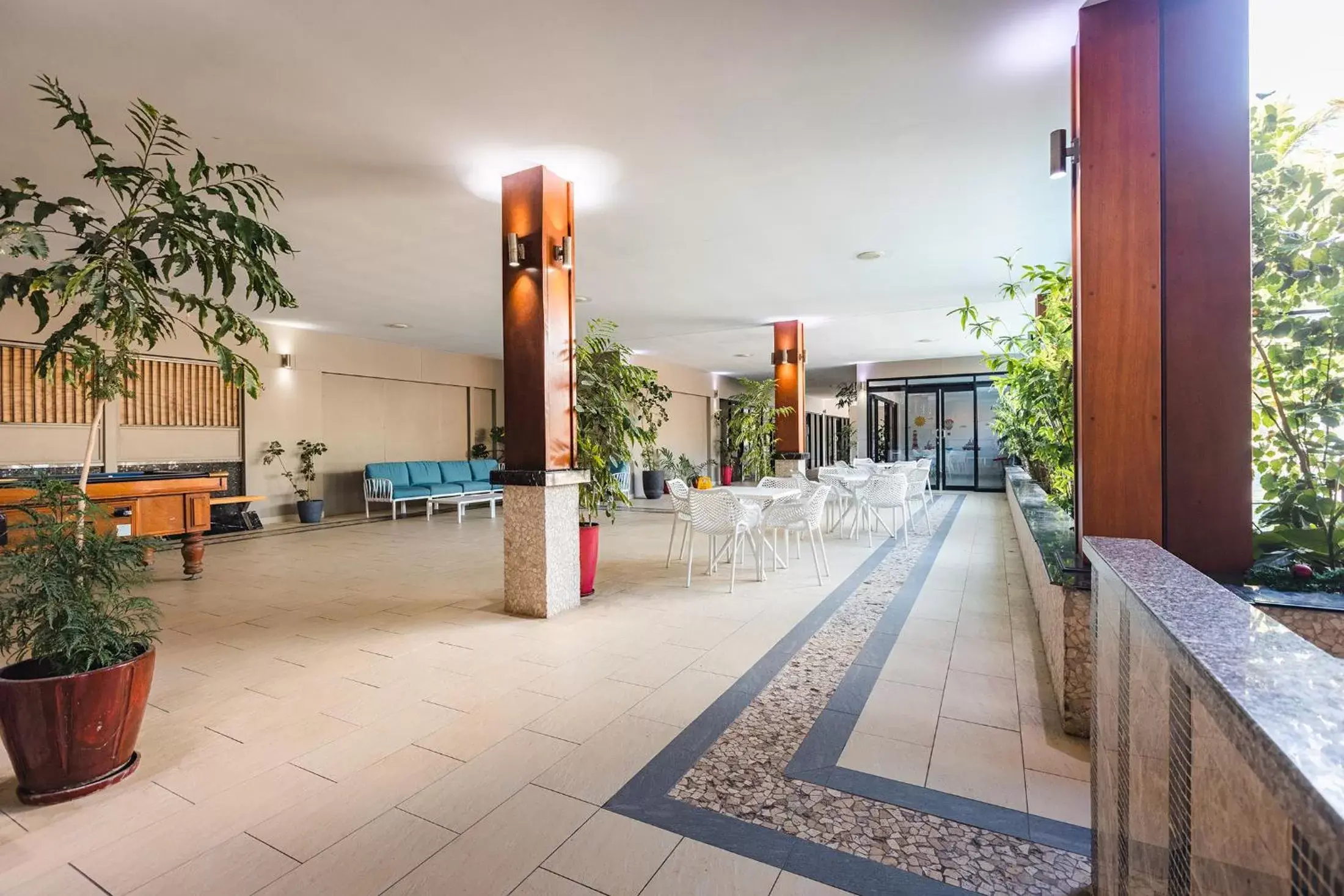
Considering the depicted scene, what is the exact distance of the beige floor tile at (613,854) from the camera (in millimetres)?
1749

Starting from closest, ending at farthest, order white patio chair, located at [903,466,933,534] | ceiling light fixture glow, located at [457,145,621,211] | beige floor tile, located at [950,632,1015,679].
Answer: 1. beige floor tile, located at [950,632,1015,679]
2. ceiling light fixture glow, located at [457,145,621,211]
3. white patio chair, located at [903,466,933,534]

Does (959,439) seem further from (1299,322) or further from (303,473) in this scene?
(1299,322)

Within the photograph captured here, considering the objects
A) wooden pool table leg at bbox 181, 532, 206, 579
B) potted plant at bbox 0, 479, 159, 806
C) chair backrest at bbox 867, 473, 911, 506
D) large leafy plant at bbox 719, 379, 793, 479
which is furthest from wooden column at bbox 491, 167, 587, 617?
large leafy plant at bbox 719, 379, 793, 479

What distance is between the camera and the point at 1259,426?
239 centimetres

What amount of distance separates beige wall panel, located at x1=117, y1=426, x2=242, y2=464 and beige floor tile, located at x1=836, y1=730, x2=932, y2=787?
9.09 meters

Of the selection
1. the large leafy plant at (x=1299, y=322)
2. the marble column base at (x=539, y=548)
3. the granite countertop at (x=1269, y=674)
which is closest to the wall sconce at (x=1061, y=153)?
the large leafy plant at (x=1299, y=322)

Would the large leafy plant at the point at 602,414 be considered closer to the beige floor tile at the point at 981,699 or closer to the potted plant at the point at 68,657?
the beige floor tile at the point at 981,699

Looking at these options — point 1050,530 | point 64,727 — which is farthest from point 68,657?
point 1050,530

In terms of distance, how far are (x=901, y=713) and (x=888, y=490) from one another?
4360mm

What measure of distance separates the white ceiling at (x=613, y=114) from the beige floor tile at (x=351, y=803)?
2.86 m

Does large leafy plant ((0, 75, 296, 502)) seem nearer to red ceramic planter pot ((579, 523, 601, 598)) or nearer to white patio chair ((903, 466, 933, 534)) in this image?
red ceramic planter pot ((579, 523, 601, 598))

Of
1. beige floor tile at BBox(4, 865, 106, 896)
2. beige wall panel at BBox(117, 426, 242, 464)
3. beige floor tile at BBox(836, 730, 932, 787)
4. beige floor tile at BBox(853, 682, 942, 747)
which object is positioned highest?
beige wall panel at BBox(117, 426, 242, 464)

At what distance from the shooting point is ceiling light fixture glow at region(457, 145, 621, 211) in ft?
12.9

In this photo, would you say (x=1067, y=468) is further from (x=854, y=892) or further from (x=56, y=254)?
(x=56, y=254)
